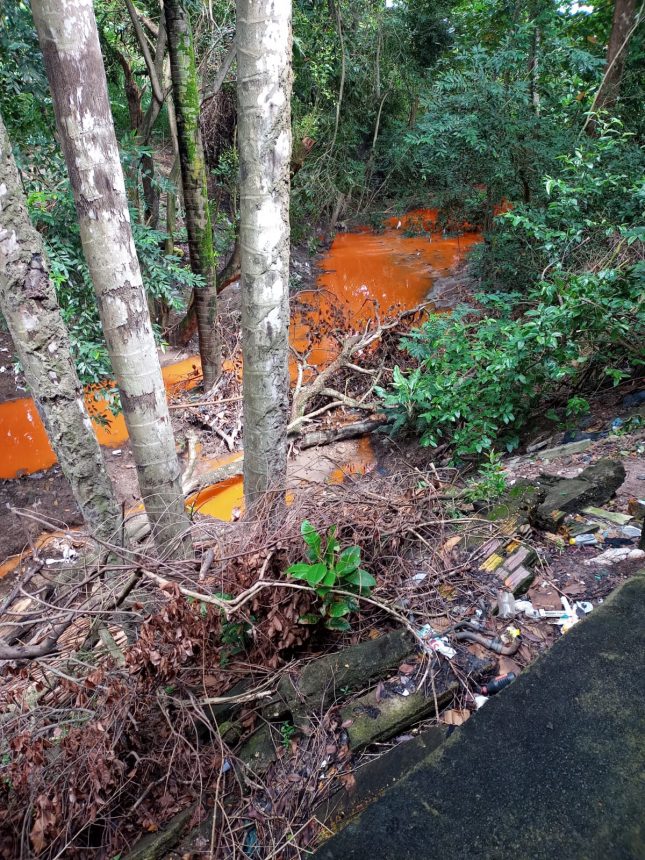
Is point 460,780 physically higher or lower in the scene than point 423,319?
higher

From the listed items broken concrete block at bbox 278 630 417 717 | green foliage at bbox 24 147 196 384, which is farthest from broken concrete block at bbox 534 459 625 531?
green foliage at bbox 24 147 196 384

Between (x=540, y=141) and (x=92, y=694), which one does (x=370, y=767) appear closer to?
(x=92, y=694)

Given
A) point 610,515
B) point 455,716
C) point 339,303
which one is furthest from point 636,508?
point 339,303

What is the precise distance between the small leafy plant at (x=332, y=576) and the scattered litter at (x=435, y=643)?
12.6 inches

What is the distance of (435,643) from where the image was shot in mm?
2301

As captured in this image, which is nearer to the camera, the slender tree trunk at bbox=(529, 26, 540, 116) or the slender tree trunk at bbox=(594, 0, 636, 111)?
the slender tree trunk at bbox=(594, 0, 636, 111)

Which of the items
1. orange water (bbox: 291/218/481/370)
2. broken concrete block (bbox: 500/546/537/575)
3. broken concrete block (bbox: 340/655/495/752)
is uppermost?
broken concrete block (bbox: 500/546/537/575)

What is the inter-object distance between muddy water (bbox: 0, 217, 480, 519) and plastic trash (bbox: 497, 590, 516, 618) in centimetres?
200

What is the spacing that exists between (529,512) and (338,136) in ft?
46.3

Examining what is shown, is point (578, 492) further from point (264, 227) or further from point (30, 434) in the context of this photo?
point (30, 434)

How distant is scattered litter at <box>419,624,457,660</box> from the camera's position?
2.25 metres

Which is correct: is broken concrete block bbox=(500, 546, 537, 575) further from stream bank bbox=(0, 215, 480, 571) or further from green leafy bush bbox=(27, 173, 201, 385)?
green leafy bush bbox=(27, 173, 201, 385)

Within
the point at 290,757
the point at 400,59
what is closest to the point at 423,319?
the point at 290,757

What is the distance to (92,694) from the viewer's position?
2.25 metres
